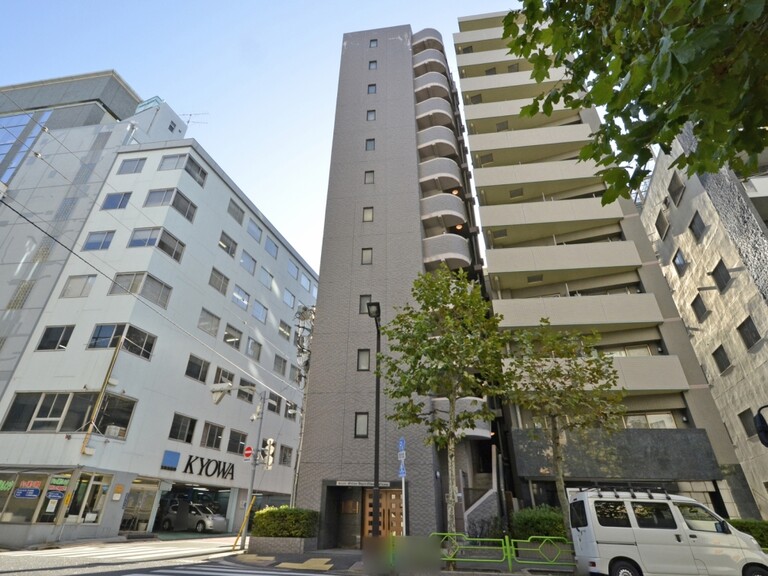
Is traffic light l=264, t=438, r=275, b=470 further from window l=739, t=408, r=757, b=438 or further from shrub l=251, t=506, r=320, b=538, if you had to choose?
window l=739, t=408, r=757, b=438

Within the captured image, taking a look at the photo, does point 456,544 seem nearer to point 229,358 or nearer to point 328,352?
point 328,352

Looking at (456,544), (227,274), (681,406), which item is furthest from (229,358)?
(681,406)

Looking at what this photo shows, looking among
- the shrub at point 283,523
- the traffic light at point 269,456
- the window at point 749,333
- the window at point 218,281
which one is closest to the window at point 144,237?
the window at point 218,281

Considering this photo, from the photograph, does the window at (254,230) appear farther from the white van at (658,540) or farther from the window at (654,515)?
the window at (654,515)

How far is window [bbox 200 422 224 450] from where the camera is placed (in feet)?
90.9

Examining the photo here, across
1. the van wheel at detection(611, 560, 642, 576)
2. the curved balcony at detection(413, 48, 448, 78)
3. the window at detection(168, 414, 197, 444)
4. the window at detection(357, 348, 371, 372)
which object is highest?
the curved balcony at detection(413, 48, 448, 78)

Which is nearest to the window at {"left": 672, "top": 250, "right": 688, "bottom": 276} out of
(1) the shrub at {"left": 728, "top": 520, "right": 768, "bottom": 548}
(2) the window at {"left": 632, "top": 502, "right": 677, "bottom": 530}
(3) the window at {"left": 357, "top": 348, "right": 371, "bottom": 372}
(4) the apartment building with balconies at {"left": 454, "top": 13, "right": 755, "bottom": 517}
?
(4) the apartment building with balconies at {"left": 454, "top": 13, "right": 755, "bottom": 517}

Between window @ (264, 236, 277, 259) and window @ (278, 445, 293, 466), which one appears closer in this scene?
window @ (278, 445, 293, 466)

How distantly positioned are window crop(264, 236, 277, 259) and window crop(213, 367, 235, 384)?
1271 cm

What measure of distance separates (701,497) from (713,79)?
20.7m

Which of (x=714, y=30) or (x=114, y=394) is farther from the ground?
(x=114, y=394)

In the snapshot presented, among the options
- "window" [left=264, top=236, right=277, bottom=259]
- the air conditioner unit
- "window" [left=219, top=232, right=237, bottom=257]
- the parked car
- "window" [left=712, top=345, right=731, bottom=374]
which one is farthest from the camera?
"window" [left=264, top=236, right=277, bottom=259]

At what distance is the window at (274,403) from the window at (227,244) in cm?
1265

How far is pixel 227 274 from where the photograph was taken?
3247 cm
